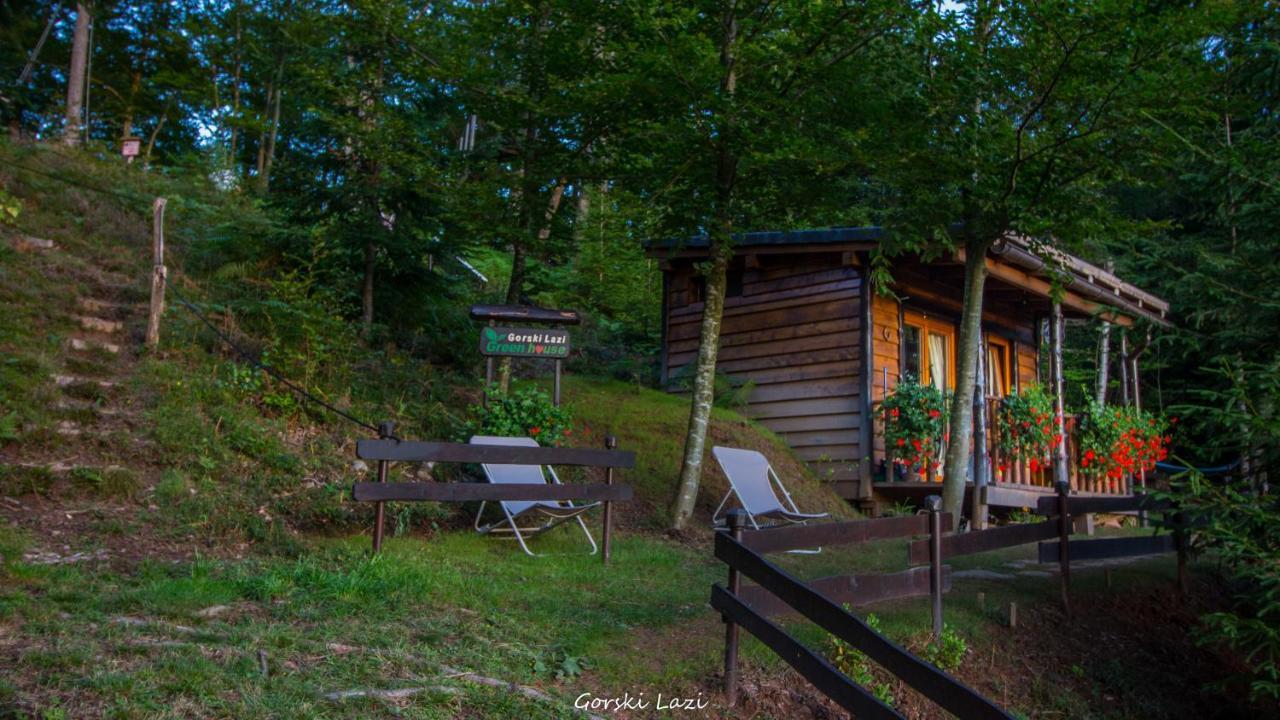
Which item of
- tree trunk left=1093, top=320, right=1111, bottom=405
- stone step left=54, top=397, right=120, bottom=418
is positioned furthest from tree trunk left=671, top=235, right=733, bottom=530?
tree trunk left=1093, top=320, right=1111, bottom=405

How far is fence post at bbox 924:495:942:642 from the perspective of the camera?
18.8 ft

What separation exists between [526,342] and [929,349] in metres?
6.47

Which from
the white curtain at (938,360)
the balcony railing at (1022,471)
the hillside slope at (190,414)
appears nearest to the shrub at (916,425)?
the balcony railing at (1022,471)

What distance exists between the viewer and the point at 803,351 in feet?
40.9

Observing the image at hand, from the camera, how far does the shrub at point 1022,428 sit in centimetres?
1174

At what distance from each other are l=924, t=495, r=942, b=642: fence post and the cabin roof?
4.72 meters

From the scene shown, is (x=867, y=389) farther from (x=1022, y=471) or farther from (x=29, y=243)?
(x=29, y=243)

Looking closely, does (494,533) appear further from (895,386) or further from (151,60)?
(151,60)

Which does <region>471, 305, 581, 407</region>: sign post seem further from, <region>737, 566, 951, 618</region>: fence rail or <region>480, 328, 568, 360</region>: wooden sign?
<region>737, 566, 951, 618</region>: fence rail

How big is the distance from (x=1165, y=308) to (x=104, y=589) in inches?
557

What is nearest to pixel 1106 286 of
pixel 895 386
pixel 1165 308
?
pixel 1165 308

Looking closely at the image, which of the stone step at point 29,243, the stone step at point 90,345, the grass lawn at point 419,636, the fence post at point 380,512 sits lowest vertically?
the grass lawn at point 419,636

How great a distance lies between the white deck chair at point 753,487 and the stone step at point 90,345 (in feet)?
20.6

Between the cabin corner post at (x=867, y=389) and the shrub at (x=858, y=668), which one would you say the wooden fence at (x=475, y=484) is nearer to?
the shrub at (x=858, y=668)
